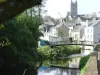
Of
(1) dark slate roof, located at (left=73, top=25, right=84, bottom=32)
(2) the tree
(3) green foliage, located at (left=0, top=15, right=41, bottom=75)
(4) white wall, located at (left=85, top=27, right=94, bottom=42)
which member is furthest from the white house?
(2) the tree

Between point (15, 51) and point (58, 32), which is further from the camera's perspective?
point (58, 32)

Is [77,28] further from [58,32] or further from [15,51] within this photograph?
[15,51]

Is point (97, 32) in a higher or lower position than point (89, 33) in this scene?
higher

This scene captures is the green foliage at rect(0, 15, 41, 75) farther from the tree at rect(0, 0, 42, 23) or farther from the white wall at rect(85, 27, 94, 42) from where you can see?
the white wall at rect(85, 27, 94, 42)

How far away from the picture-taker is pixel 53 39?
248 feet

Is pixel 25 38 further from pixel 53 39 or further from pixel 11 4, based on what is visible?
pixel 53 39

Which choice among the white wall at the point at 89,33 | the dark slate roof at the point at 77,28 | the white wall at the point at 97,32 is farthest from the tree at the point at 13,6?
the dark slate roof at the point at 77,28

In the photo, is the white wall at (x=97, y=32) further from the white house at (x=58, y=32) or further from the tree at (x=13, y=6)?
the tree at (x=13, y=6)

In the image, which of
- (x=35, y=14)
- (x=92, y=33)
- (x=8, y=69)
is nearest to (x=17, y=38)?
(x=8, y=69)

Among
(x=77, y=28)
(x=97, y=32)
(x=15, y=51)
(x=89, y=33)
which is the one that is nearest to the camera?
(x=15, y=51)

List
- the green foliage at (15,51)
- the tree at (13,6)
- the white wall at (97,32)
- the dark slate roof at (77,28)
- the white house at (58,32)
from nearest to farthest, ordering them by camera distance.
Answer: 1. the tree at (13,6)
2. the green foliage at (15,51)
3. the white wall at (97,32)
4. the white house at (58,32)
5. the dark slate roof at (77,28)

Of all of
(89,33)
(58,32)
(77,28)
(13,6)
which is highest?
(13,6)

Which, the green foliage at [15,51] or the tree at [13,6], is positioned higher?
the tree at [13,6]

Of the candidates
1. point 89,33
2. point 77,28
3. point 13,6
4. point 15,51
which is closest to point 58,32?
point 77,28
